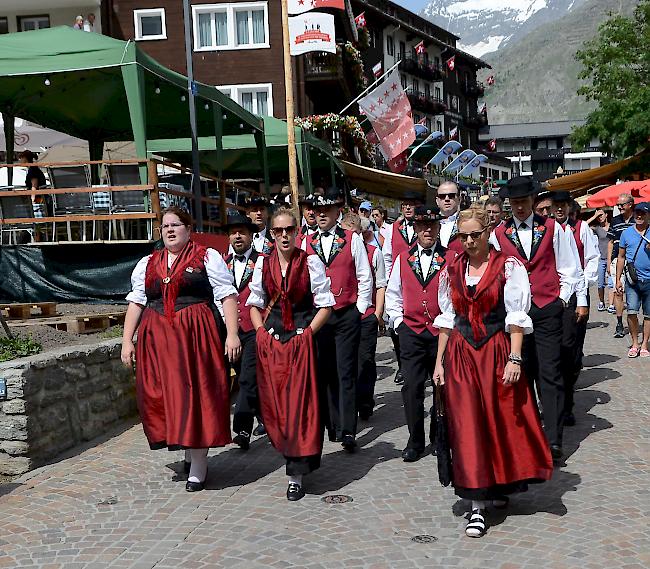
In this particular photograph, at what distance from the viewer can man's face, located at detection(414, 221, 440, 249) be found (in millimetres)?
6977

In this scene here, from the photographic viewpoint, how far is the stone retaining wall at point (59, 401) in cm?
667

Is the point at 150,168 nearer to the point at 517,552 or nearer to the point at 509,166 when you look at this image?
the point at 517,552

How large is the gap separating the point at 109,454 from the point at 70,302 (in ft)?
15.5

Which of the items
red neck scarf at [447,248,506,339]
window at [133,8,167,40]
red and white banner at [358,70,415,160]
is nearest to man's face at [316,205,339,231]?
red neck scarf at [447,248,506,339]

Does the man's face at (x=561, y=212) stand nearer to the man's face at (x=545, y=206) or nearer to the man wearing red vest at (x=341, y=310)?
the man's face at (x=545, y=206)

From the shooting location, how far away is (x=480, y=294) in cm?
514

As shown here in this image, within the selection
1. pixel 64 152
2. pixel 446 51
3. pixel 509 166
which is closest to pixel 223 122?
pixel 64 152

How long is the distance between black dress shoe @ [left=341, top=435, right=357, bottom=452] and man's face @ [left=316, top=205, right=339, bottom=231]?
1.86m

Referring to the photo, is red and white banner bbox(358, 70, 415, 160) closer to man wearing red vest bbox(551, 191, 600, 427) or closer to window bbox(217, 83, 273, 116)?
window bbox(217, 83, 273, 116)

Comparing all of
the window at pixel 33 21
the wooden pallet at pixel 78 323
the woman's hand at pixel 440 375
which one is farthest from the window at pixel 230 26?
the woman's hand at pixel 440 375

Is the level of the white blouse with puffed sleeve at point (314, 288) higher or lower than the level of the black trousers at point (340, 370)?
higher

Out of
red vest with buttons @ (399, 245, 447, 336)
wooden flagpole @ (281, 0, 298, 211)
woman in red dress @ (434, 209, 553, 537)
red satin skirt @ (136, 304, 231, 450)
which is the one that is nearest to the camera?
→ woman in red dress @ (434, 209, 553, 537)

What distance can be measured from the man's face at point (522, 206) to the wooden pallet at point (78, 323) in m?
5.12

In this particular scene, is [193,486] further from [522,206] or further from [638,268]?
[638,268]
